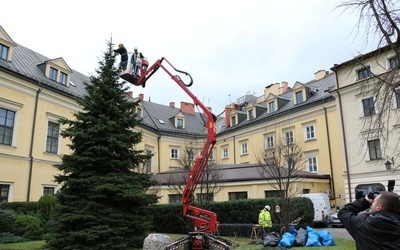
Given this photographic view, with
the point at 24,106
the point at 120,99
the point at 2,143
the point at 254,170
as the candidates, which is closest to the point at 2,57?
the point at 24,106

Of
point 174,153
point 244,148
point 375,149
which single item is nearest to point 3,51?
point 174,153

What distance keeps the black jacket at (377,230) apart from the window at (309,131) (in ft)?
105

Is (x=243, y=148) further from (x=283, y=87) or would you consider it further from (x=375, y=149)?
(x=375, y=149)

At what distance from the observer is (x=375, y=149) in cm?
2694

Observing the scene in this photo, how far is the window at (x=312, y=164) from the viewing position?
110 feet

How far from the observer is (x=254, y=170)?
28453 millimetres

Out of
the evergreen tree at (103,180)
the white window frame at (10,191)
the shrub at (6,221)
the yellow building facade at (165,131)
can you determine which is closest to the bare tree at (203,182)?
the yellow building facade at (165,131)

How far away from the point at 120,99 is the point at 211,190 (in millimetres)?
12725

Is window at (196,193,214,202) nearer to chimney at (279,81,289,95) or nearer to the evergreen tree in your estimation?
the evergreen tree

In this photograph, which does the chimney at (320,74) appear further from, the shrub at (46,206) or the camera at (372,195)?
the camera at (372,195)

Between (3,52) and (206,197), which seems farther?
(3,52)

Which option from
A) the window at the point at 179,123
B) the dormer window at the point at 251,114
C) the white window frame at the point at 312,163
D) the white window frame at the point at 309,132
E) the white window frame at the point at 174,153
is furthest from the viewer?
the window at the point at 179,123

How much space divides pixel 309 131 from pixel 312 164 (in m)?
3.35

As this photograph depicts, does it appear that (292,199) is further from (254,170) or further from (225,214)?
(254,170)
